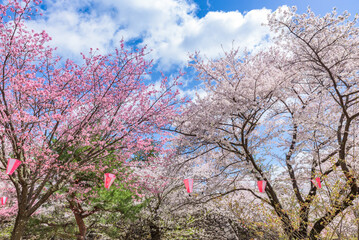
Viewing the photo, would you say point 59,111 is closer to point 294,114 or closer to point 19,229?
point 19,229

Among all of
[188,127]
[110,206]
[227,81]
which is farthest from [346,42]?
[110,206]

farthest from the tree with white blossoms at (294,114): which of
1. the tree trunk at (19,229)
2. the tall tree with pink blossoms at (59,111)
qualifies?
the tree trunk at (19,229)

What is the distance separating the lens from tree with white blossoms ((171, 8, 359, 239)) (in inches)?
198

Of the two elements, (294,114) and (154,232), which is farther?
(154,232)

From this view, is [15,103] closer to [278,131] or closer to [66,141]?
[66,141]

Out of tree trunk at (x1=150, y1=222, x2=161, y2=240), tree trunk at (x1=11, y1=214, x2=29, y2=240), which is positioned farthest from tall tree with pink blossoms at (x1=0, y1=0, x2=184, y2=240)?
tree trunk at (x1=150, y1=222, x2=161, y2=240)

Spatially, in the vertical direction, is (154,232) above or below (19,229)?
below

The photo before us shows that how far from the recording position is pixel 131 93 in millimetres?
6109

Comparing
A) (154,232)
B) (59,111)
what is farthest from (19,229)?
(154,232)

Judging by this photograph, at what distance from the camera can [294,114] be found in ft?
21.4

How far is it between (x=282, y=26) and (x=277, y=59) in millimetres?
2578

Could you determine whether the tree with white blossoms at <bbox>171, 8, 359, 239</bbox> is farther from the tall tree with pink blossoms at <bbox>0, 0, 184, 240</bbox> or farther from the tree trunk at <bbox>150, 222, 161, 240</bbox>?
the tree trunk at <bbox>150, 222, 161, 240</bbox>

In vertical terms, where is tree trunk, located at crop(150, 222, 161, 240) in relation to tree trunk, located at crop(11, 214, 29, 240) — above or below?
below

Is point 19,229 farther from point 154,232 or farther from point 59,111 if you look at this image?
point 154,232
